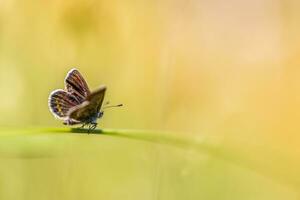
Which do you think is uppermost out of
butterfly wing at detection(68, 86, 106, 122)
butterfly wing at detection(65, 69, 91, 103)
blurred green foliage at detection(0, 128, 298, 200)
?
butterfly wing at detection(65, 69, 91, 103)

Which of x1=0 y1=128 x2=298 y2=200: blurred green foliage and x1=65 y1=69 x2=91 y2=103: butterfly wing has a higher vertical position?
x1=65 y1=69 x2=91 y2=103: butterfly wing

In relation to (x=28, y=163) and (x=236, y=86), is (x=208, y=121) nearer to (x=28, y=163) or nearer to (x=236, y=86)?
(x=236, y=86)

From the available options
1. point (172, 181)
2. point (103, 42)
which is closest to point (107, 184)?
point (172, 181)

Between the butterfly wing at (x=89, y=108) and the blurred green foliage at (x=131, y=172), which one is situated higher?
the butterfly wing at (x=89, y=108)

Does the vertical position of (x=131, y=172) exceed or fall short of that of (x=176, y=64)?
it falls short

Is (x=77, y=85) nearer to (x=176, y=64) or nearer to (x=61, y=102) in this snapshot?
(x=61, y=102)

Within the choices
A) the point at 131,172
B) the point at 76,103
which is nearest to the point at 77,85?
the point at 76,103
